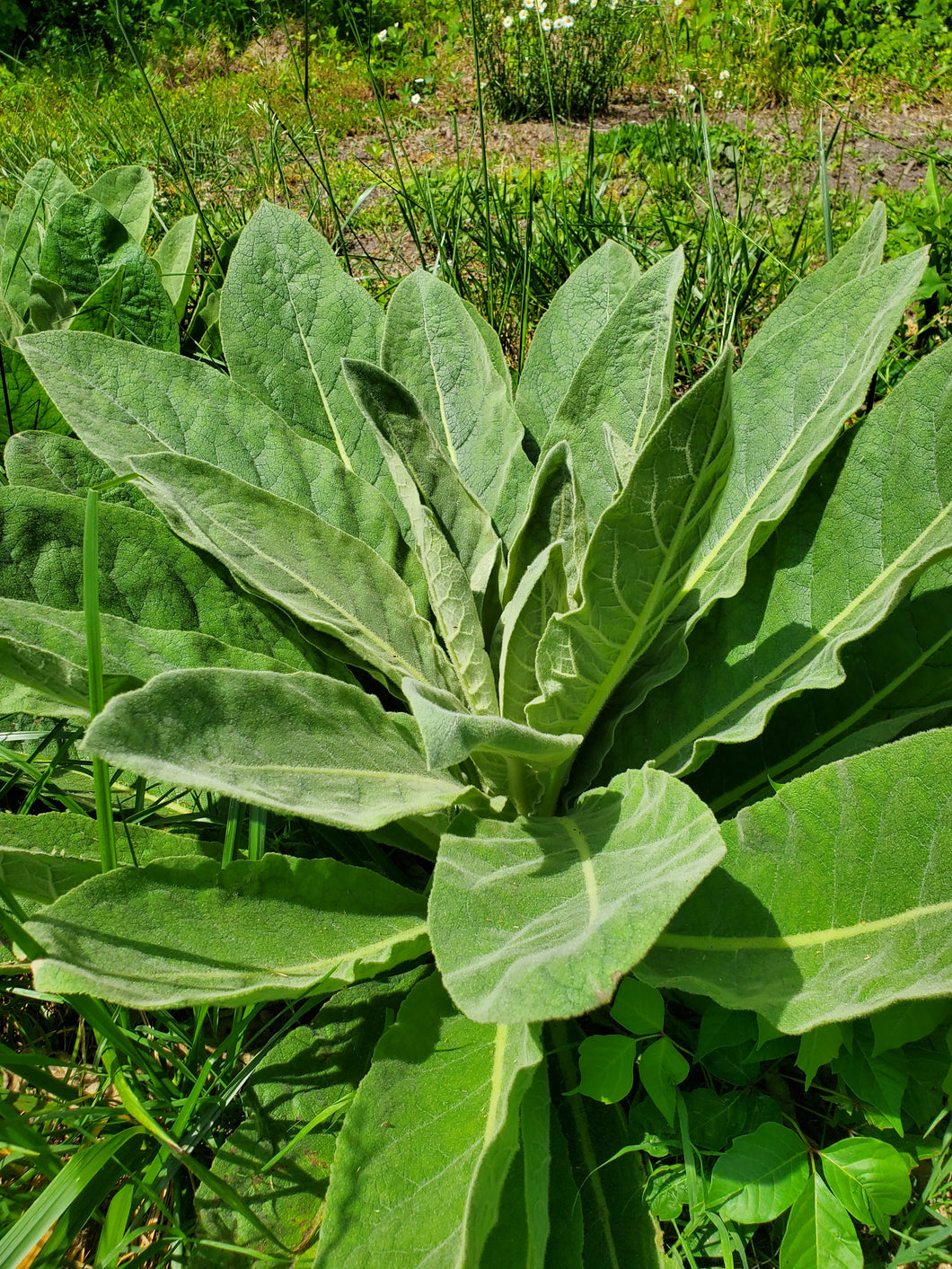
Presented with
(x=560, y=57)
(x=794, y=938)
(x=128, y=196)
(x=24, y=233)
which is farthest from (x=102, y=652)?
(x=560, y=57)

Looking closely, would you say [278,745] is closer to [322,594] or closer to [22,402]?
[322,594]

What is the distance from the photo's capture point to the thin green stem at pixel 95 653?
898 millimetres

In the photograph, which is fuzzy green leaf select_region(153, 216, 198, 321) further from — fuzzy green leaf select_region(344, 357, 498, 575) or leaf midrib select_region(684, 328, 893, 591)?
leaf midrib select_region(684, 328, 893, 591)

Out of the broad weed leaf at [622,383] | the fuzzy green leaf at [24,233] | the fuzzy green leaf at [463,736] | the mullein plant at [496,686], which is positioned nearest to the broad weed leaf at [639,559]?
the mullein plant at [496,686]

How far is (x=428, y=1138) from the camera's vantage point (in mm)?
1029

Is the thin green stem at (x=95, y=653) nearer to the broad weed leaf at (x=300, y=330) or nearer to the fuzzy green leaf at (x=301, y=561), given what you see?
the fuzzy green leaf at (x=301, y=561)

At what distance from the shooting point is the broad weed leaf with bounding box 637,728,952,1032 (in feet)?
3.18

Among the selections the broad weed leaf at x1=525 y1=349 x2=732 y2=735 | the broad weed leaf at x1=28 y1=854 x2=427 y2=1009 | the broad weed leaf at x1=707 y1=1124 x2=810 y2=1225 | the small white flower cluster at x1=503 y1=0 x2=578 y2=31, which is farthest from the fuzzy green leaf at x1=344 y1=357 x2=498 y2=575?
the small white flower cluster at x1=503 y1=0 x2=578 y2=31

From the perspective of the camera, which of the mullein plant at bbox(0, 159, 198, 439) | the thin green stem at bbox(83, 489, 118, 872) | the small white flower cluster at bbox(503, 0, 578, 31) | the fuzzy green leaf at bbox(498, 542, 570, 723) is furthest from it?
the small white flower cluster at bbox(503, 0, 578, 31)

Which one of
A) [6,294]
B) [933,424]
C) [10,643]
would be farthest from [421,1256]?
[6,294]

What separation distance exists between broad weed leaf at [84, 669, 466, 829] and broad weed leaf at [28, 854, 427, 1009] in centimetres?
13

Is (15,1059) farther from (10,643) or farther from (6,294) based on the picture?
(6,294)

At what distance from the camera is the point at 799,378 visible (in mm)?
1296

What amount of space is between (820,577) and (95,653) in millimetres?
925
